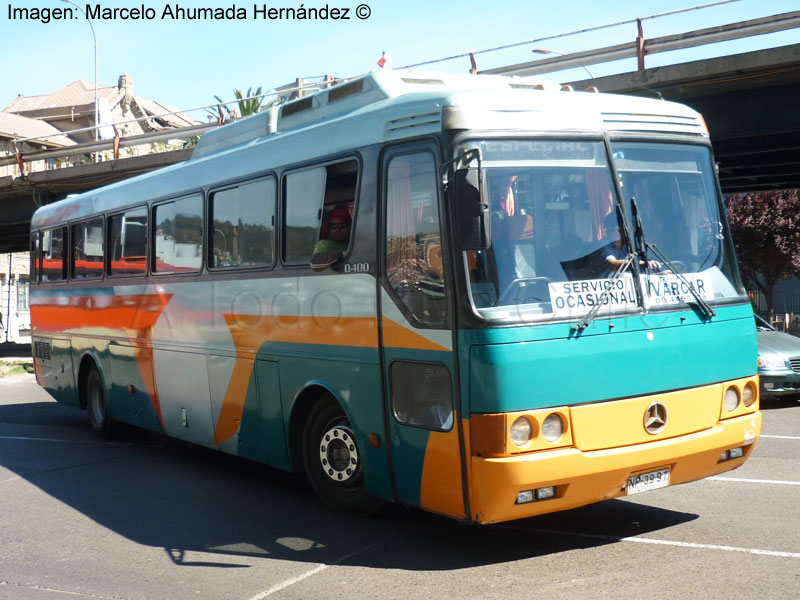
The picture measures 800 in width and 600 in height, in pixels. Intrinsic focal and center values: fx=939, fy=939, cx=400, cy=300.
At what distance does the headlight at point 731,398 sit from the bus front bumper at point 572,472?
0.92 ft

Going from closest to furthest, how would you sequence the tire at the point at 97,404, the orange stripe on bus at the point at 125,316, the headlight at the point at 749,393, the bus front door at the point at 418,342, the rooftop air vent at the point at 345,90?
the bus front door at the point at 418,342 < the headlight at the point at 749,393 < the rooftop air vent at the point at 345,90 < the orange stripe on bus at the point at 125,316 < the tire at the point at 97,404

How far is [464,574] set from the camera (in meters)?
5.82

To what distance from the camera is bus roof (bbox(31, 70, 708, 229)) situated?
238 inches

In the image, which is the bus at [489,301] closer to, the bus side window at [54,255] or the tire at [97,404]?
the tire at [97,404]

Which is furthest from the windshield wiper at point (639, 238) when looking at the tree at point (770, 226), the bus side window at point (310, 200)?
the tree at point (770, 226)

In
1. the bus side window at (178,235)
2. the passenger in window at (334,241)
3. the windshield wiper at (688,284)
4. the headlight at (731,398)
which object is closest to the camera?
the windshield wiper at (688,284)

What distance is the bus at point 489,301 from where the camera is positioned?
572 centimetres

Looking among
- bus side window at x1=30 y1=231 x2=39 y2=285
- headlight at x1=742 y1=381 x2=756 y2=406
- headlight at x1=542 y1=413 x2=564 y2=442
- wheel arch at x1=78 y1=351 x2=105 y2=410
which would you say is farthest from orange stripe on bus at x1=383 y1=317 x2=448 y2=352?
bus side window at x1=30 y1=231 x2=39 y2=285

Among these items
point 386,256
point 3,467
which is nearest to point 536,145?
point 386,256

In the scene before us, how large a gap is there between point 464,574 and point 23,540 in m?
3.50

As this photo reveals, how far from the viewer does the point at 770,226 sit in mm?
33031

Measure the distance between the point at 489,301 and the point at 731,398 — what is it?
6.60ft

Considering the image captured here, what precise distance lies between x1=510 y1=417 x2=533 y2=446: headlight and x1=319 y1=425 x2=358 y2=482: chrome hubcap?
5.95 feet

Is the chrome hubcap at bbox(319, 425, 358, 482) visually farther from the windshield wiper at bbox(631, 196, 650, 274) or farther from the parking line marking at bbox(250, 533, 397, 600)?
the windshield wiper at bbox(631, 196, 650, 274)
